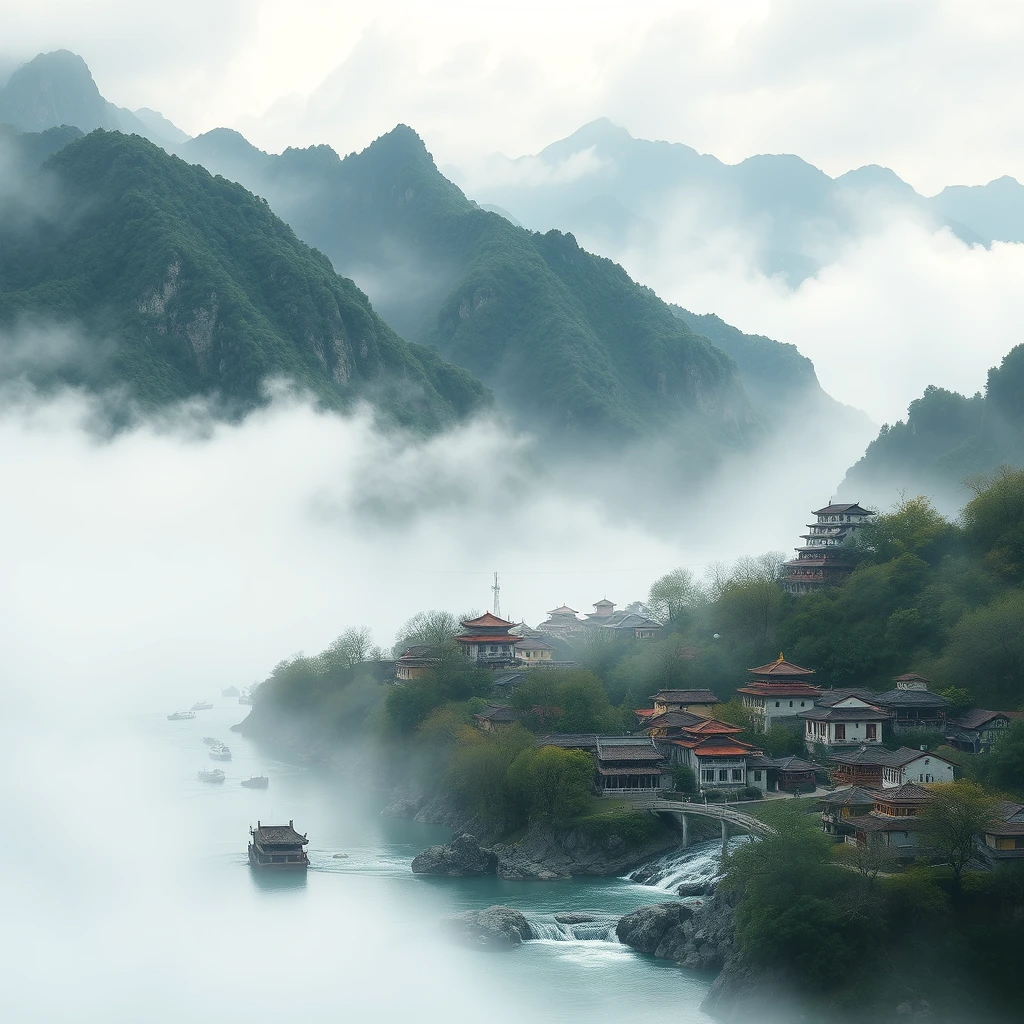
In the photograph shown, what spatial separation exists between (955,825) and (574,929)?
1398 cm

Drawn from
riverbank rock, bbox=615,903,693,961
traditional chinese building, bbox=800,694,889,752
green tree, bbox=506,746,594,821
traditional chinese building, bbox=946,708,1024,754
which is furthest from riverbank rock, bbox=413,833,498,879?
traditional chinese building, bbox=946,708,1024,754

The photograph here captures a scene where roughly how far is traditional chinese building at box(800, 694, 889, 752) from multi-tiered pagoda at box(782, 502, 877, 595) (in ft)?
64.5

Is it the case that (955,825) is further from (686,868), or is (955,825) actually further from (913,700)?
(913,700)

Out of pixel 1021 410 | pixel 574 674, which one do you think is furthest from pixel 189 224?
pixel 574 674

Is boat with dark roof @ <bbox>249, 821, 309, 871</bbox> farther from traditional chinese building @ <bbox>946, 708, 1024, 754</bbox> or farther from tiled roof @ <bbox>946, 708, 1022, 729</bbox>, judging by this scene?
tiled roof @ <bbox>946, 708, 1022, 729</bbox>

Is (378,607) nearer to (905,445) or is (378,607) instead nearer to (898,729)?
(905,445)

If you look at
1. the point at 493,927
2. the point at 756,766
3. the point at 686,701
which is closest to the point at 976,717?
the point at 756,766

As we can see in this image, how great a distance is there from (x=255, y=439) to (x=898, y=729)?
138m

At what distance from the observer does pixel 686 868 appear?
187 ft

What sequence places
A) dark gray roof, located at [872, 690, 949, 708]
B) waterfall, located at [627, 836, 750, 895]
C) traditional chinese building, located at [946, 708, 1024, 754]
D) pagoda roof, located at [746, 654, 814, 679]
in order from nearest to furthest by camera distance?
waterfall, located at [627, 836, 750, 895], traditional chinese building, located at [946, 708, 1024, 754], dark gray roof, located at [872, 690, 949, 708], pagoda roof, located at [746, 654, 814, 679]

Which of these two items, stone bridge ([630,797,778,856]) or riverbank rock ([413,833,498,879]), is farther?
riverbank rock ([413,833,498,879])

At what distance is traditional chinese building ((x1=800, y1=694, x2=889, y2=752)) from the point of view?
63750 millimetres

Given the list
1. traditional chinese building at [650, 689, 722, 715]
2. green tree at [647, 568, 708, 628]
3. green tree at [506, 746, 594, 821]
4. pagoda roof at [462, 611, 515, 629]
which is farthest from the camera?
pagoda roof at [462, 611, 515, 629]

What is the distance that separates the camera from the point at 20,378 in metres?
176
